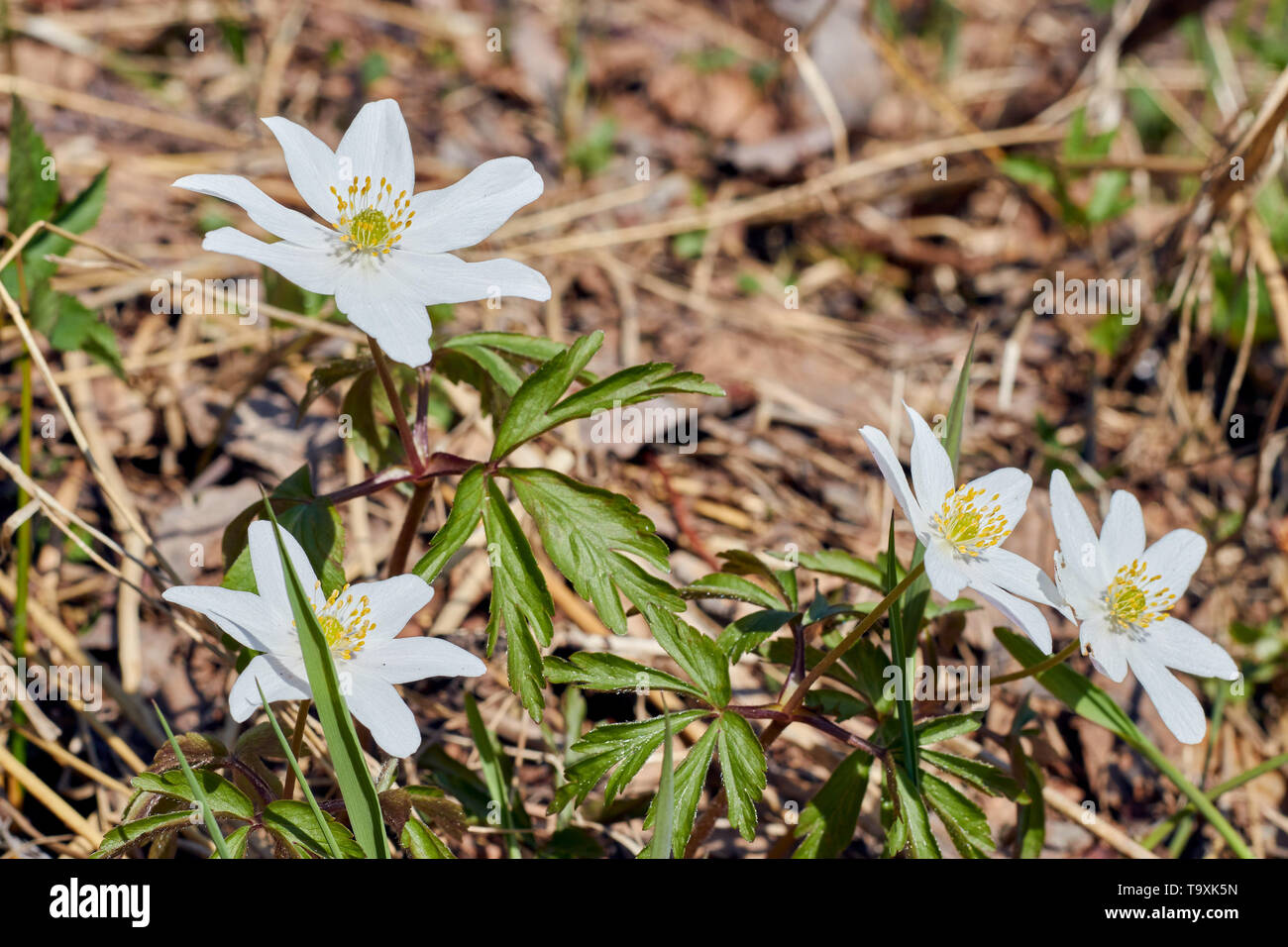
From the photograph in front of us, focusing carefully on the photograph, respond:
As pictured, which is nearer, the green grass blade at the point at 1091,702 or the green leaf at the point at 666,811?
the green leaf at the point at 666,811

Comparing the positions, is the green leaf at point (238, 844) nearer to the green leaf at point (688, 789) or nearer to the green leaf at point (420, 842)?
the green leaf at point (420, 842)

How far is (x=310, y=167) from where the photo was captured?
2141 millimetres

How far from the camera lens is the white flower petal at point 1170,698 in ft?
6.58

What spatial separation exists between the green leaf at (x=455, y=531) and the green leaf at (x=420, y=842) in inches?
19.4

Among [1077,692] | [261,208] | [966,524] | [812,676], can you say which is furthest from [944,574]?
[261,208]

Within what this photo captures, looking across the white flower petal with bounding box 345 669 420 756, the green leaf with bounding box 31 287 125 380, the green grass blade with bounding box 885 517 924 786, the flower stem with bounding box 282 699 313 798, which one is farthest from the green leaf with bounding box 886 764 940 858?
the green leaf with bounding box 31 287 125 380

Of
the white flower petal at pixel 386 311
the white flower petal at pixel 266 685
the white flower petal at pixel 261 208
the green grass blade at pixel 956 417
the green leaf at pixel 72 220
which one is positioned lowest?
the white flower petal at pixel 266 685

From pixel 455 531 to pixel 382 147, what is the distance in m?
0.92

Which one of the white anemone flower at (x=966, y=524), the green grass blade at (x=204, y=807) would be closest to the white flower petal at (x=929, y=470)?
the white anemone flower at (x=966, y=524)

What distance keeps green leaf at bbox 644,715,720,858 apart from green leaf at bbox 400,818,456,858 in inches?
16.6

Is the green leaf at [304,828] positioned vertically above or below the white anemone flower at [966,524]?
below

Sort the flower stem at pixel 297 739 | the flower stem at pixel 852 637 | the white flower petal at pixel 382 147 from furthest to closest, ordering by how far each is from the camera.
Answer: the white flower petal at pixel 382 147 < the flower stem at pixel 297 739 < the flower stem at pixel 852 637

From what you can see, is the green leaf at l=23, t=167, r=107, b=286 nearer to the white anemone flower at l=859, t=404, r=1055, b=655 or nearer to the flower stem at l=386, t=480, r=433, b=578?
the flower stem at l=386, t=480, r=433, b=578

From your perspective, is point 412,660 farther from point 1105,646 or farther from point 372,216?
point 1105,646
